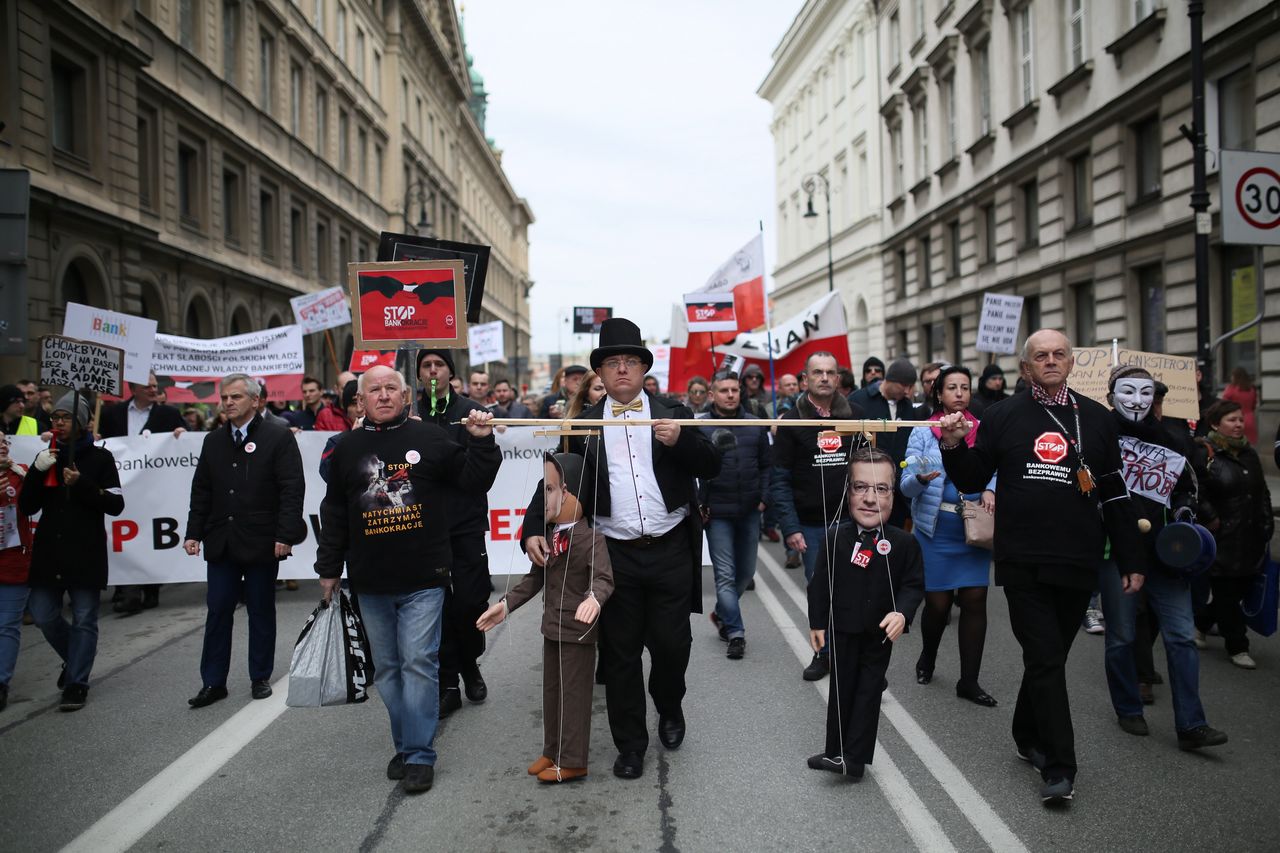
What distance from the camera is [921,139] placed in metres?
34.2

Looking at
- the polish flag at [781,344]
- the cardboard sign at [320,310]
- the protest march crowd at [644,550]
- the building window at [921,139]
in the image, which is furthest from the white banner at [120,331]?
the building window at [921,139]

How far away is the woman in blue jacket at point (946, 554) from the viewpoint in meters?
5.99

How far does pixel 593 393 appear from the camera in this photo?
559cm

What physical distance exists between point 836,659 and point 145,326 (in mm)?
7586

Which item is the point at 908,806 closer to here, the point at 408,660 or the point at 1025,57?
the point at 408,660

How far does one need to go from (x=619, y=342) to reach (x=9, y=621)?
4282mm

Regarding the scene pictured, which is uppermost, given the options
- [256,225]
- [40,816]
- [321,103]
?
[321,103]

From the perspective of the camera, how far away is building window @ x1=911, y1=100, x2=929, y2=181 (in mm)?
33656

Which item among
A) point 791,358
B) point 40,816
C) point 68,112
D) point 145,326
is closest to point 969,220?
point 791,358

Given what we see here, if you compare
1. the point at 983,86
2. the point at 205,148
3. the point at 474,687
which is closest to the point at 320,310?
the point at 474,687

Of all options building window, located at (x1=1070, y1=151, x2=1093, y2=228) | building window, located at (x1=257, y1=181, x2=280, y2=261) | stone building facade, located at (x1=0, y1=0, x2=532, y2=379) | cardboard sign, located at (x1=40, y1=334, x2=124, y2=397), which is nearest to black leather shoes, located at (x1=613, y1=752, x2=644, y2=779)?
cardboard sign, located at (x1=40, y1=334, x2=124, y2=397)

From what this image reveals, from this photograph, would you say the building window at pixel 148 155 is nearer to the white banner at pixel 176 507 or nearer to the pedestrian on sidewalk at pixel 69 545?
the white banner at pixel 176 507

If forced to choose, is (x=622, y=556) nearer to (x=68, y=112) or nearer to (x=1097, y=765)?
(x=1097, y=765)

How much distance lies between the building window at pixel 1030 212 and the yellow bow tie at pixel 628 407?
23281 millimetres
